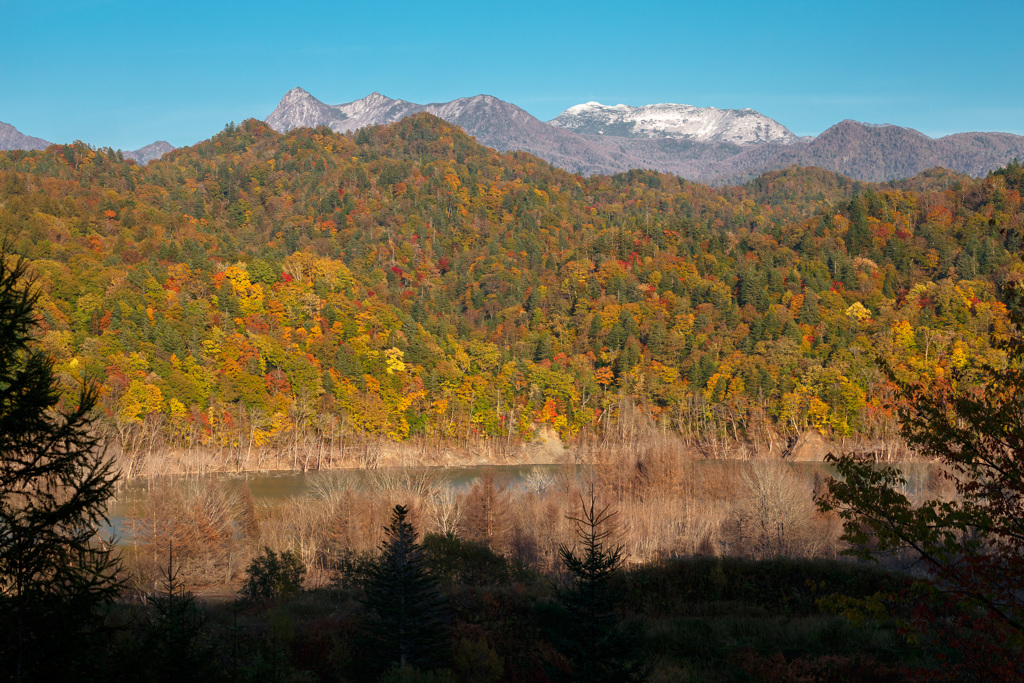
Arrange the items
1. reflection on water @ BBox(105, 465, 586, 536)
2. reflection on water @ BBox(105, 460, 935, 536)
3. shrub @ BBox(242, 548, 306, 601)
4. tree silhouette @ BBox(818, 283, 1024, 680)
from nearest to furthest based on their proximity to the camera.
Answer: tree silhouette @ BBox(818, 283, 1024, 680) → shrub @ BBox(242, 548, 306, 601) → reflection on water @ BBox(105, 460, 935, 536) → reflection on water @ BBox(105, 465, 586, 536)

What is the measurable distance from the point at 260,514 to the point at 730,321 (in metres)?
83.2

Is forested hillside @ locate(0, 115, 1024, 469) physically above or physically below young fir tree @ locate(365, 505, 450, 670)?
above

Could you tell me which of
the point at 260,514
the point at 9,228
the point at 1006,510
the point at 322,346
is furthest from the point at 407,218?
the point at 1006,510

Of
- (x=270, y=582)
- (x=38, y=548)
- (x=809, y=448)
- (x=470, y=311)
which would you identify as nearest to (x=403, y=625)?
(x=38, y=548)

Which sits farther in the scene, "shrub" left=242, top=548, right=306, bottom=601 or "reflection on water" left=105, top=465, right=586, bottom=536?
"reflection on water" left=105, top=465, right=586, bottom=536

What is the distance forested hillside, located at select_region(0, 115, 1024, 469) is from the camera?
84438 mm

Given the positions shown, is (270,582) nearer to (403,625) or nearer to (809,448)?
(403,625)

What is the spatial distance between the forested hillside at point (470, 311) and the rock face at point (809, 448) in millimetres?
1655

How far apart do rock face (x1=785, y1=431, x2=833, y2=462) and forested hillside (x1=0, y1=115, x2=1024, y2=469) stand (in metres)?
1.65

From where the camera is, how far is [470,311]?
126 meters

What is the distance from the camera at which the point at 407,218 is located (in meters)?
152

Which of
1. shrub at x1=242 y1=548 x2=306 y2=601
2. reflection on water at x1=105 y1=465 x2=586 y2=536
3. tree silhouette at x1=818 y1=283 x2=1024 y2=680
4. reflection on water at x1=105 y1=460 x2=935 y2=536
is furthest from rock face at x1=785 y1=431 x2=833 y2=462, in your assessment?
tree silhouette at x1=818 y1=283 x2=1024 y2=680

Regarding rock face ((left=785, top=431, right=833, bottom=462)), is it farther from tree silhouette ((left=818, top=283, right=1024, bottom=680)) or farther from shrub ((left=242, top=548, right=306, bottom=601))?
tree silhouette ((left=818, top=283, right=1024, bottom=680))

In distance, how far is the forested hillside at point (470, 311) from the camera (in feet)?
277
